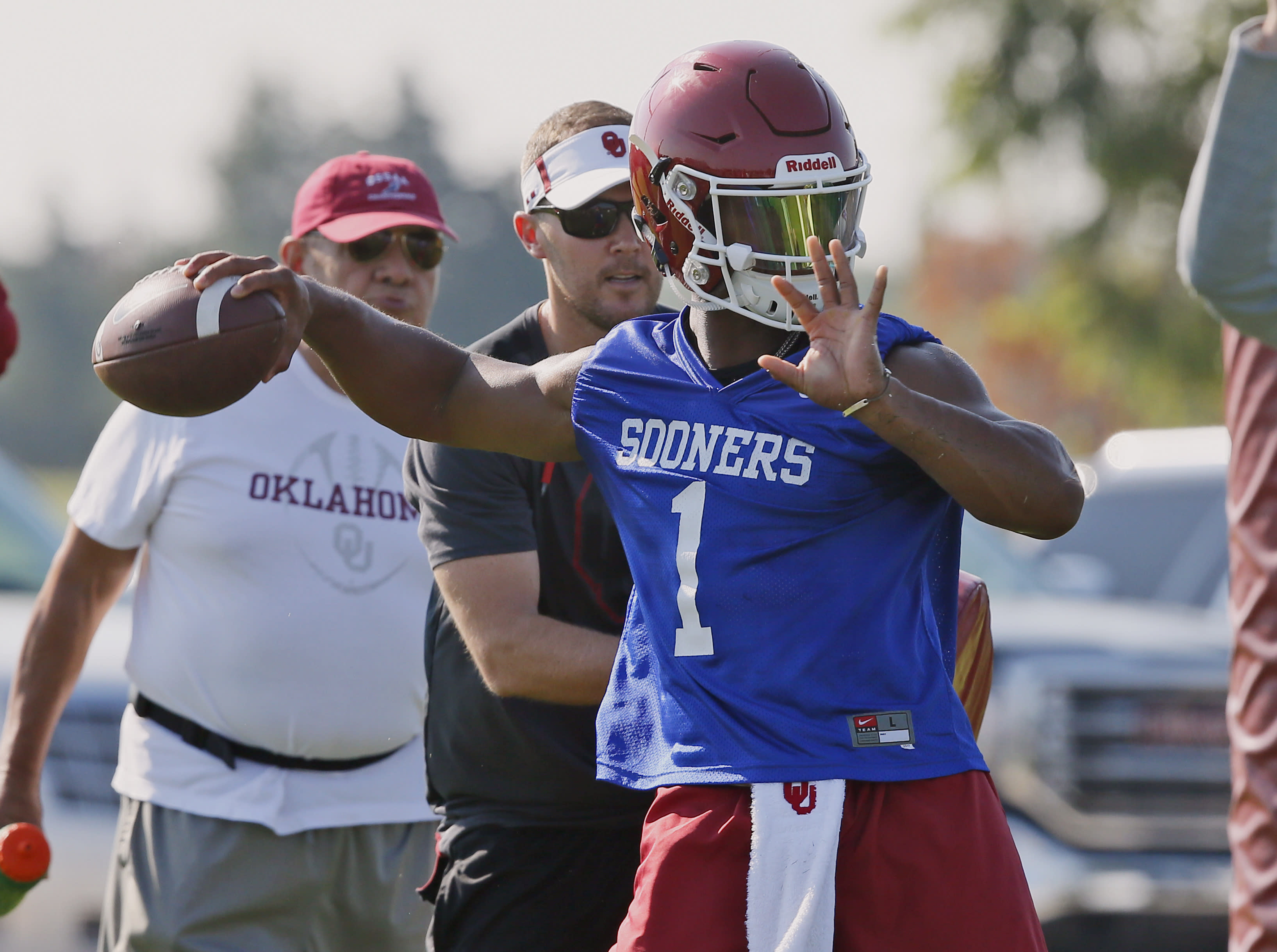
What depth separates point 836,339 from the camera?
8.34 feet

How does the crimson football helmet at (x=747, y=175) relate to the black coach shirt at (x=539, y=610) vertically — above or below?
above

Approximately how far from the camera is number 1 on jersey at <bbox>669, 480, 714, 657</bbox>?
2750 mm

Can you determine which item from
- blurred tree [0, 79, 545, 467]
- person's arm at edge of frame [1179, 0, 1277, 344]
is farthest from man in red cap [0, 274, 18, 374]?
blurred tree [0, 79, 545, 467]

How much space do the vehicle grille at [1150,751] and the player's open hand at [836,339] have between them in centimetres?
503

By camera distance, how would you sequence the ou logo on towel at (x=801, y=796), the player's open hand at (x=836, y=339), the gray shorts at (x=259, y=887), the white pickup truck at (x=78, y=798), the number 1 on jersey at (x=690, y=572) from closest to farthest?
1. the player's open hand at (x=836, y=339)
2. the ou logo on towel at (x=801, y=796)
3. the number 1 on jersey at (x=690, y=572)
4. the gray shorts at (x=259, y=887)
5. the white pickup truck at (x=78, y=798)

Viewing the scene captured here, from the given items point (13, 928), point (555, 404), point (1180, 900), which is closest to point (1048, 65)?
point (1180, 900)

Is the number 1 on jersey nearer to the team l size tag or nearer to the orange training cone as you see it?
the team l size tag

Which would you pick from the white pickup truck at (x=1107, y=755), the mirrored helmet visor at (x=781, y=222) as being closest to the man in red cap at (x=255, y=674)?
the mirrored helmet visor at (x=781, y=222)

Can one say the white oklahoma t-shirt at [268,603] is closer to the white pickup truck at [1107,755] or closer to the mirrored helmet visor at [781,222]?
the mirrored helmet visor at [781,222]

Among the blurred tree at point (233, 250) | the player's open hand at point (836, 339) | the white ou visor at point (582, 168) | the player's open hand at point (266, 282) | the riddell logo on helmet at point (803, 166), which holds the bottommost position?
the player's open hand at point (836, 339)

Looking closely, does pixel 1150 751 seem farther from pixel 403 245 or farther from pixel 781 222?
pixel 781 222

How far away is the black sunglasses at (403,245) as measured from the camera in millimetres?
4746

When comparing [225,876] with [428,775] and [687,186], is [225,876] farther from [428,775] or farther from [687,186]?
[687,186]

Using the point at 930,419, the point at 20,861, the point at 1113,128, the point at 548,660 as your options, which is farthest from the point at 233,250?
the point at 930,419
